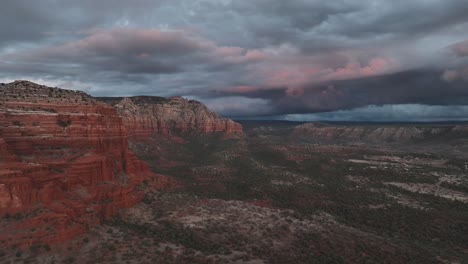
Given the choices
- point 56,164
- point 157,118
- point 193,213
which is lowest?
point 193,213

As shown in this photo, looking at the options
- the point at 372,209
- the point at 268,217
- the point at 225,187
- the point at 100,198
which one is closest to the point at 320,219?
the point at 268,217

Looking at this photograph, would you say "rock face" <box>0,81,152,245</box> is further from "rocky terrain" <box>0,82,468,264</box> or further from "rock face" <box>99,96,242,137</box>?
"rock face" <box>99,96,242,137</box>

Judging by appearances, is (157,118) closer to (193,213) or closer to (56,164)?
(193,213)

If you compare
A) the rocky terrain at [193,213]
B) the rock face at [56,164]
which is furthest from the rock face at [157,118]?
the rock face at [56,164]

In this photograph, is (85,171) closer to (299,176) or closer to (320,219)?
(320,219)

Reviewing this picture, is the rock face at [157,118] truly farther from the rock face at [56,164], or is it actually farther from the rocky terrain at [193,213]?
the rock face at [56,164]

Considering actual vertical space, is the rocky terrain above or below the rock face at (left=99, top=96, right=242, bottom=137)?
below

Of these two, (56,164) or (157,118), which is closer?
(56,164)

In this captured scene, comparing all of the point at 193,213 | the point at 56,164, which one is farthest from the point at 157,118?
the point at 56,164

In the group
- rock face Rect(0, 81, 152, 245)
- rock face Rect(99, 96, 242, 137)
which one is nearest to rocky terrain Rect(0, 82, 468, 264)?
rock face Rect(0, 81, 152, 245)
